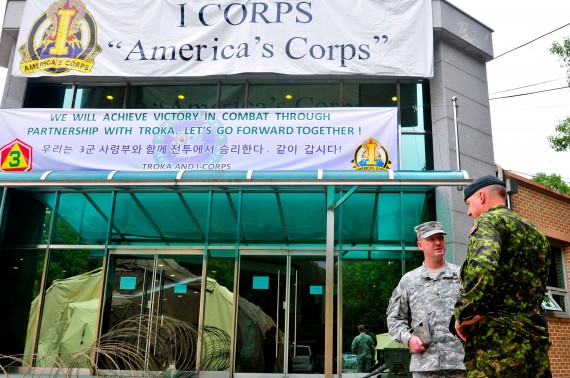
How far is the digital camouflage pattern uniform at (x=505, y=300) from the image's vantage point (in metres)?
2.78

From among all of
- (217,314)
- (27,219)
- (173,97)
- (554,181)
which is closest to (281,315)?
(217,314)

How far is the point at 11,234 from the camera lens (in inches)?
451

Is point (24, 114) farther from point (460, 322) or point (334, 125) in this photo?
point (460, 322)

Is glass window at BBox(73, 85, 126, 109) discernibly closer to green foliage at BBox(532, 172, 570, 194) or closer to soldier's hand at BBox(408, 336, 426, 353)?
soldier's hand at BBox(408, 336, 426, 353)

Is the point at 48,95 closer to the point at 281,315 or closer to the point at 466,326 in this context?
the point at 281,315

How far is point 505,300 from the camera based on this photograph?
2.85 metres

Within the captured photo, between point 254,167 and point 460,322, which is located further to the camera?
point 254,167

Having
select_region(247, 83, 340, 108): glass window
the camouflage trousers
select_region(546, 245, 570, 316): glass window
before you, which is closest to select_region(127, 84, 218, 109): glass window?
select_region(247, 83, 340, 108): glass window

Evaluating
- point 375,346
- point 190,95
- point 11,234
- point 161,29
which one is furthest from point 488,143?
point 11,234

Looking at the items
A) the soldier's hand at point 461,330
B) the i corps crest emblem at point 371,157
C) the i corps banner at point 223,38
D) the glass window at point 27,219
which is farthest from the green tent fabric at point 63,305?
the soldier's hand at point 461,330

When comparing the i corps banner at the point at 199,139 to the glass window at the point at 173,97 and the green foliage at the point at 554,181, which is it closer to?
the glass window at the point at 173,97

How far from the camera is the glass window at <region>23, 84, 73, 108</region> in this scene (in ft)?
40.0

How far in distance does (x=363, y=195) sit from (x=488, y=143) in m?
3.06

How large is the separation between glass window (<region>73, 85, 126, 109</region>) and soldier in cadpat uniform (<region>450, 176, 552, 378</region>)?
1039 centimetres
